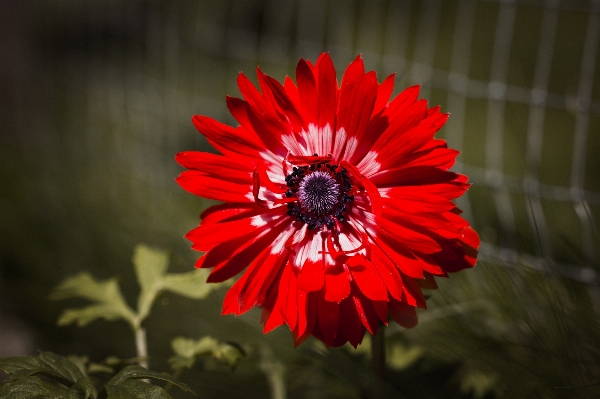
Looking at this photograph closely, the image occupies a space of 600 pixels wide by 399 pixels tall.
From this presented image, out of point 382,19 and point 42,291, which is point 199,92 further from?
point 42,291

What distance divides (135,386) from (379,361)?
0.95 ft

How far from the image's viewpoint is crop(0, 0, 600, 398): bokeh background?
2.88ft

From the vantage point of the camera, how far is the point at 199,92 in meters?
2.72

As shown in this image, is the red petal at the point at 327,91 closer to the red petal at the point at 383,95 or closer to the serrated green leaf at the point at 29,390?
the red petal at the point at 383,95

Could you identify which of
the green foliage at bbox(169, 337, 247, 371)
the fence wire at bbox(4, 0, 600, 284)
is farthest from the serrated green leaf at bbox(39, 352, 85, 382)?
the fence wire at bbox(4, 0, 600, 284)

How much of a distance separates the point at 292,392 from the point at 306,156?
45cm

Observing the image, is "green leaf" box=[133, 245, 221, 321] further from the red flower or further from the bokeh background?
the red flower

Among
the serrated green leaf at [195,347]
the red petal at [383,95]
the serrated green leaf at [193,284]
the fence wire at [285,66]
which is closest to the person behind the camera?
the red petal at [383,95]

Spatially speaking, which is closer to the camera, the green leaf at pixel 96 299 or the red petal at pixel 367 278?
the red petal at pixel 367 278

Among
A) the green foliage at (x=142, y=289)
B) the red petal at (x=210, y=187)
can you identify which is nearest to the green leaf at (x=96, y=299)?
the green foliage at (x=142, y=289)

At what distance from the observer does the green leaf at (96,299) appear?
1028mm

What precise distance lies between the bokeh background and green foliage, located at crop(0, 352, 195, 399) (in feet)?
0.83

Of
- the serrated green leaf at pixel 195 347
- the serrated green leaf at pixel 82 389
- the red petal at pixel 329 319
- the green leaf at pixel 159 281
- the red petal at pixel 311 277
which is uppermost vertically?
the red petal at pixel 311 277

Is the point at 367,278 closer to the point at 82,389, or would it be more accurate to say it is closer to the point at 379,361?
the point at 379,361
